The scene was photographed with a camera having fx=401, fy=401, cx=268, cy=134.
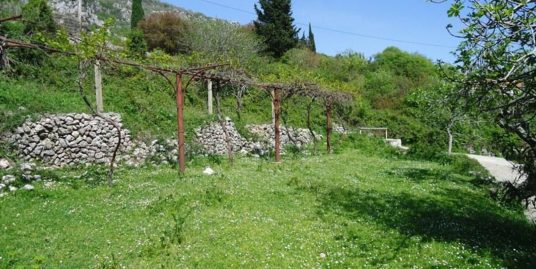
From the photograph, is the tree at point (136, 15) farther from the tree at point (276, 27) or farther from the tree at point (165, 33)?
the tree at point (276, 27)

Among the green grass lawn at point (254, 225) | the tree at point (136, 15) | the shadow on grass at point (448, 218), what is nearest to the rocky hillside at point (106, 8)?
the tree at point (136, 15)

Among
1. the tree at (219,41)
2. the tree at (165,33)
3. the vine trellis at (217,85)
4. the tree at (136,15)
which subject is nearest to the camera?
the vine trellis at (217,85)

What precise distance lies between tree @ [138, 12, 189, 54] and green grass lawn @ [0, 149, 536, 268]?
2923cm

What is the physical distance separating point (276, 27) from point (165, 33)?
13222 mm

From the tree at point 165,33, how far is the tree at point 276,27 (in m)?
9.53

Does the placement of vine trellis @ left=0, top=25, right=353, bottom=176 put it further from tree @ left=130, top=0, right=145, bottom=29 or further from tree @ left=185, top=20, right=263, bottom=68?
tree @ left=130, top=0, right=145, bottom=29

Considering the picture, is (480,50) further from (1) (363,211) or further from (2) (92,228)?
(2) (92,228)

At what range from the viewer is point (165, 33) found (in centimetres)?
4112

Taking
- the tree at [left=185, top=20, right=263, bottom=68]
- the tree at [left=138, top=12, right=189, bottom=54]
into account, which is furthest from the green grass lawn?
the tree at [left=138, top=12, right=189, bottom=54]

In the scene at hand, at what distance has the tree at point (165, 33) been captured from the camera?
40781mm

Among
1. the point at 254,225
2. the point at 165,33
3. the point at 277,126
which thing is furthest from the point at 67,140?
the point at 165,33

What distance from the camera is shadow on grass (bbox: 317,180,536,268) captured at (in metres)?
8.41

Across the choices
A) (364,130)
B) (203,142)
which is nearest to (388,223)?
(203,142)

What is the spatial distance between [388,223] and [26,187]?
32.8ft
